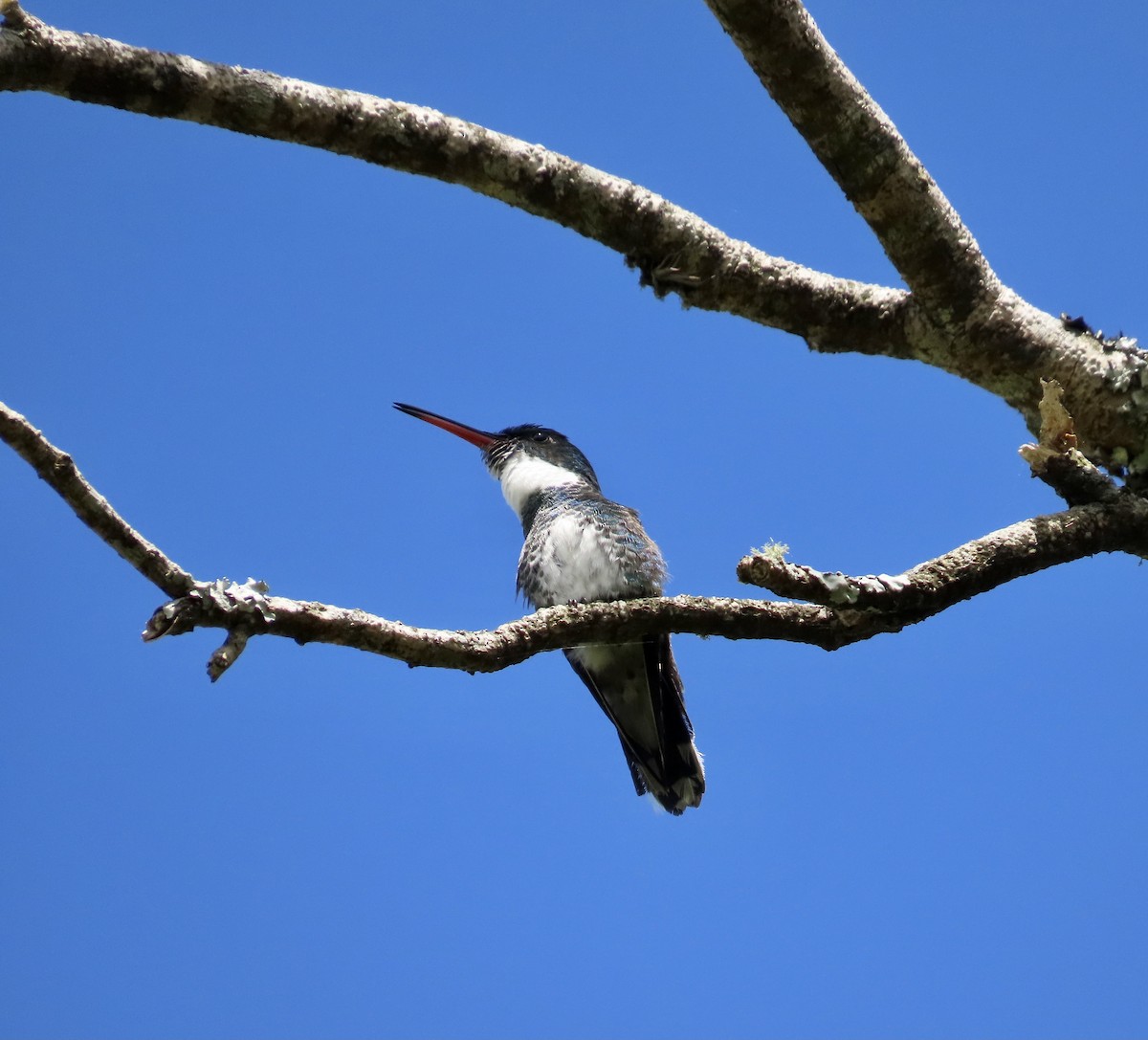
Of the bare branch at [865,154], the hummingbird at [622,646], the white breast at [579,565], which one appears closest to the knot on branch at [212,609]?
the bare branch at [865,154]

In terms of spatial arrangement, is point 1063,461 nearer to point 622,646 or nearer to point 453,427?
point 622,646

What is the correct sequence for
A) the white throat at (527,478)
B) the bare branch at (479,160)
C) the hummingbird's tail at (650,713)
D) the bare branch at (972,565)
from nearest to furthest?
the bare branch at (972,565) → the bare branch at (479,160) → the hummingbird's tail at (650,713) → the white throat at (527,478)

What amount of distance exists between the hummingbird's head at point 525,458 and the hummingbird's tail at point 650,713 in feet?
4.71

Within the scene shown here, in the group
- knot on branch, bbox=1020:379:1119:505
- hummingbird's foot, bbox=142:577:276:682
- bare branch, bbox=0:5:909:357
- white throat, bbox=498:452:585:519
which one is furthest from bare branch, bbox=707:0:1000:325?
white throat, bbox=498:452:585:519

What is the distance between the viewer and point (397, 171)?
335 centimetres

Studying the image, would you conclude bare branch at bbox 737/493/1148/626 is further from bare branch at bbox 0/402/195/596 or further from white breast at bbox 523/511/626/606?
white breast at bbox 523/511/626/606

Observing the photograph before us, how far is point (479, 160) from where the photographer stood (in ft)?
10.9

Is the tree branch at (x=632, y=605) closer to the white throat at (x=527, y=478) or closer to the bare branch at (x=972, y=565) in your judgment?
the bare branch at (x=972, y=565)

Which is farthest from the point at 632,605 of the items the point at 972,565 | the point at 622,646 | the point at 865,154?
the point at 622,646

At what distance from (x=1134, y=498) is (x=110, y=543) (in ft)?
9.53

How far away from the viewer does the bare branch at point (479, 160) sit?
3041mm

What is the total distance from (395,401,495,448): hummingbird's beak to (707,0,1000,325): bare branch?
15.9ft

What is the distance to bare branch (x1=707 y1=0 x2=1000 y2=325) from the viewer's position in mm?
3119

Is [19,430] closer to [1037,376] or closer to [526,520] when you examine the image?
[1037,376]
